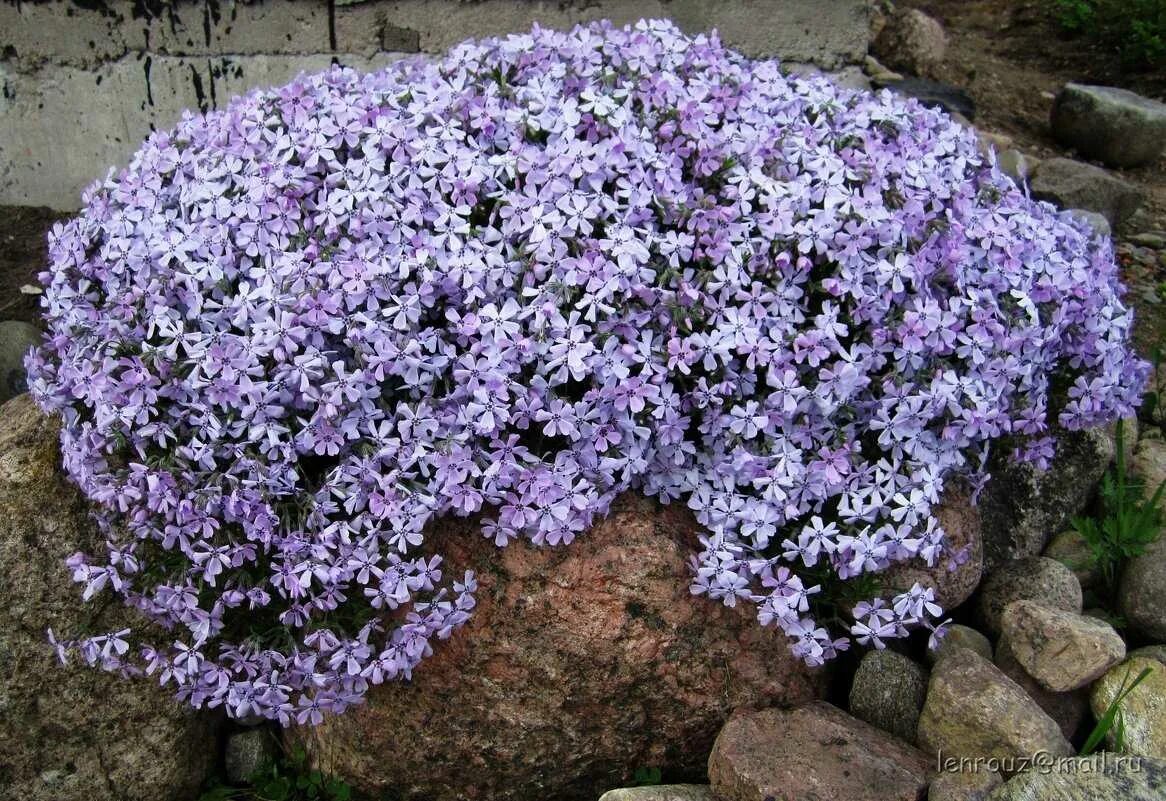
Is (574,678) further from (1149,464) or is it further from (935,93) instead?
(935,93)

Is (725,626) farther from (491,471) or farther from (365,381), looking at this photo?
(365,381)

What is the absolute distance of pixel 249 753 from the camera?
3102mm

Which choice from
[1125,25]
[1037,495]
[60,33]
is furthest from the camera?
[1125,25]

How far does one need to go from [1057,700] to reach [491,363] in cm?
174

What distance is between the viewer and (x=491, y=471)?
2.48 m

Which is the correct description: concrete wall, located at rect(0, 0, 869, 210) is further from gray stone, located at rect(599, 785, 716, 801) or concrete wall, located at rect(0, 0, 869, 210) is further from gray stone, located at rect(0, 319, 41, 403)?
gray stone, located at rect(599, 785, 716, 801)

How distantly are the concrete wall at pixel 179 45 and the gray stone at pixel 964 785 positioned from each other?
10.6 feet

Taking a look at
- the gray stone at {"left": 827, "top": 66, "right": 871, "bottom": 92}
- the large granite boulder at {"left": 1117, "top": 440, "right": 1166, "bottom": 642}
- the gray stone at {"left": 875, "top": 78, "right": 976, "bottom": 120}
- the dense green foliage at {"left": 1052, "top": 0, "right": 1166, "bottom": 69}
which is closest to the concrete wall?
the gray stone at {"left": 827, "top": 66, "right": 871, "bottom": 92}

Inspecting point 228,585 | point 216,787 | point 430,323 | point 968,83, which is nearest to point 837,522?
point 430,323

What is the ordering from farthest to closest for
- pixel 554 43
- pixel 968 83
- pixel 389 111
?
pixel 968 83 < pixel 554 43 < pixel 389 111

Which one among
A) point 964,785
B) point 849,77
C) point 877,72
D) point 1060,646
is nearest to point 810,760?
point 964,785

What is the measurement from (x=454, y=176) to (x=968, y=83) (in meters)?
5.28

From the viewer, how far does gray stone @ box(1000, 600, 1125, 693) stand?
2.75 metres

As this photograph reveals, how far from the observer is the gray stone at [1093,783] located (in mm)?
2303
